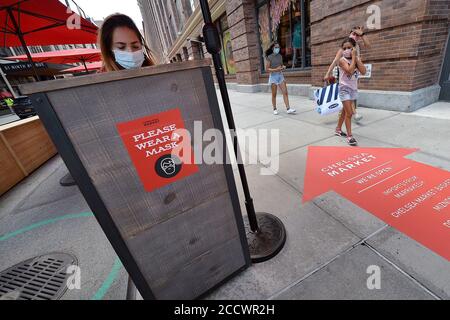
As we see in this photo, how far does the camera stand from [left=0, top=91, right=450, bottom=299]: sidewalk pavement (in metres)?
1.67

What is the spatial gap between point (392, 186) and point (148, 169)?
2811mm

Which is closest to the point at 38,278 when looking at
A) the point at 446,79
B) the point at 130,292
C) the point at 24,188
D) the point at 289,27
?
the point at 130,292

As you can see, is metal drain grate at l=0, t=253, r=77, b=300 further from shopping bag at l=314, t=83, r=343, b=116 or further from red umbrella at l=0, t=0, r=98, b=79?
shopping bag at l=314, t=83, r=343, b=116

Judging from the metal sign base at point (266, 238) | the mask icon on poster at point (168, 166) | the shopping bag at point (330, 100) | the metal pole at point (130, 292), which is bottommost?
the metal sign base at point (266, 238)

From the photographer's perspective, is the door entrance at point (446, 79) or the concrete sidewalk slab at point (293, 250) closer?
the concrete sidewalk slab at point (293, 250)

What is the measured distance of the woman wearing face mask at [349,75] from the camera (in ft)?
11.9

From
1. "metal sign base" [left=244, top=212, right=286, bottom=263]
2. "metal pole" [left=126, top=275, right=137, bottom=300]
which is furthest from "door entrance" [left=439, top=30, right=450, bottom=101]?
"metal pole" [left=126, top=275, right=137, bottom=300]

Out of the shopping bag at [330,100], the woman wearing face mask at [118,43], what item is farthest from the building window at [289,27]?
the woman wearing face mask at [118,43]

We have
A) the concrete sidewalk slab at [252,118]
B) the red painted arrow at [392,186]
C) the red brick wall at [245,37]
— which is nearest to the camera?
the red painted arrow at [392,186]

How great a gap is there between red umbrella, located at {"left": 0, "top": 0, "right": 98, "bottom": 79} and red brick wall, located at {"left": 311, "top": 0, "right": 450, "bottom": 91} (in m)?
5.98

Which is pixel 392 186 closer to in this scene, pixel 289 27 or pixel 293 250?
pixel 293 250

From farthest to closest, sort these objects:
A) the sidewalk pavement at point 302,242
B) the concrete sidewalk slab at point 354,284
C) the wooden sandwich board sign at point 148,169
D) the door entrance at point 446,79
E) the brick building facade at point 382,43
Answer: the door entrance at point 446,79
the brick building facade at point 382,43
the sidewalk pavement at point 302,242
the concrete sidewalk slab at point 354,284
the wooden sandwich board sign at point 148,169

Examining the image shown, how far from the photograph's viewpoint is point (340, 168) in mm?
3186

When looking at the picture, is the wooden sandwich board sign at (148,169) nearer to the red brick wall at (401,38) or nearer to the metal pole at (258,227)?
the metal pole at (258,227)
